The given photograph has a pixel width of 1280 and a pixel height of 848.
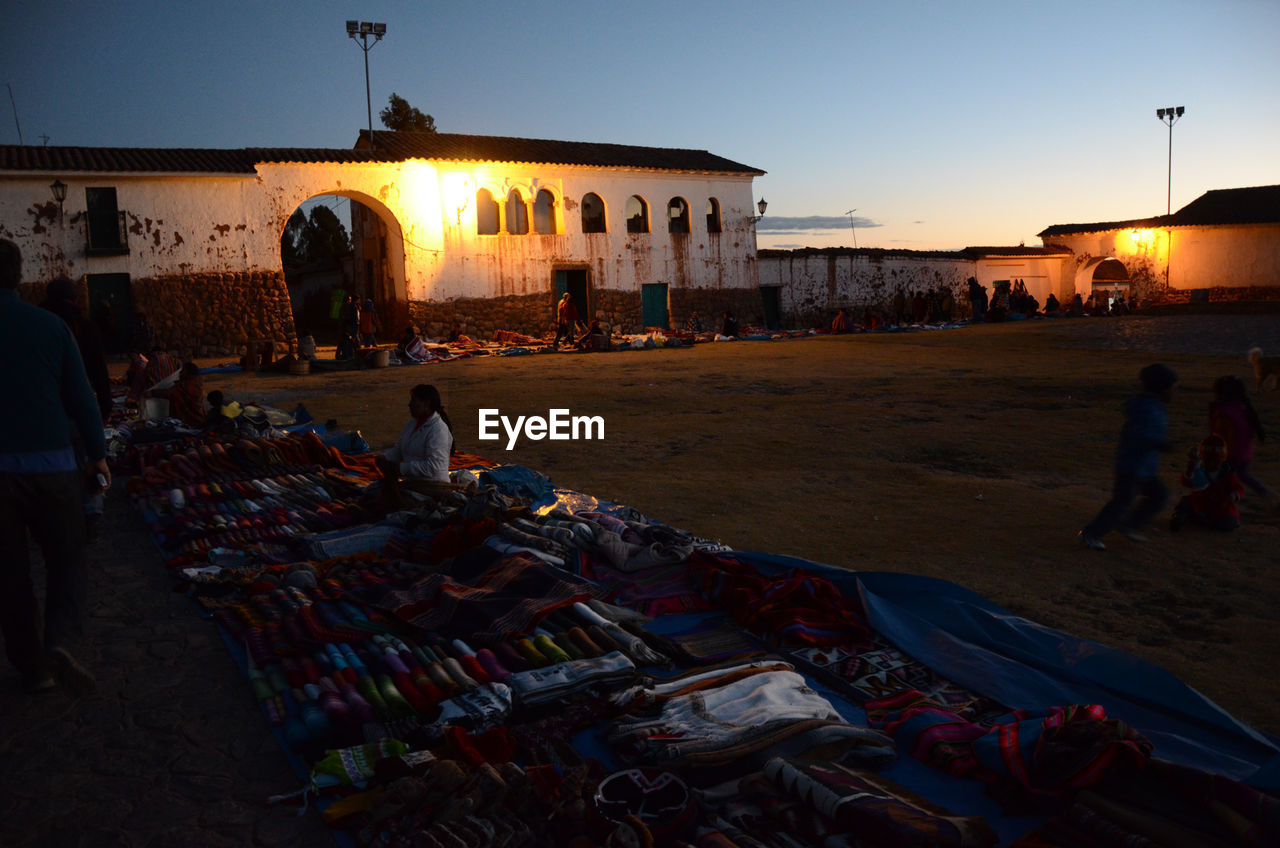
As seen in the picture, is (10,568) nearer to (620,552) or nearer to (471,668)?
(471,668)

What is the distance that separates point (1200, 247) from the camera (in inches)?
1351

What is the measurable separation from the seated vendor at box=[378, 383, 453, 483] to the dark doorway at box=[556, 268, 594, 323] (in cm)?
2151

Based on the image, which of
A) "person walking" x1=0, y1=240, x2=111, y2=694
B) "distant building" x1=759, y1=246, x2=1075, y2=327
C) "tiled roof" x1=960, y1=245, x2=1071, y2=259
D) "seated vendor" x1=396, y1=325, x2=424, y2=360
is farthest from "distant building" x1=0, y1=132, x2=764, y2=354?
"person walking" x1=0, y1=240, x2=111, y2=694

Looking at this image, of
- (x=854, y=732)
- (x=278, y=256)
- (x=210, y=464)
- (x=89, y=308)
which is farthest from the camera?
(x=278, y=256)

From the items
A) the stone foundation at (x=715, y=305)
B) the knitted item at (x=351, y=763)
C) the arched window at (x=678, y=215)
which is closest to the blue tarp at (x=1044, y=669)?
the knitted item at (x=351, y=763)

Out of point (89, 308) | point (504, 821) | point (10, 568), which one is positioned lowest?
point (504, 821)

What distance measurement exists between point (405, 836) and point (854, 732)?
54.4 inches

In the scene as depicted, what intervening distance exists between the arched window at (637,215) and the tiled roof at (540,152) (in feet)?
3.76

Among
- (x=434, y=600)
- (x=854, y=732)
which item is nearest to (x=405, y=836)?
(x=854, y=732)

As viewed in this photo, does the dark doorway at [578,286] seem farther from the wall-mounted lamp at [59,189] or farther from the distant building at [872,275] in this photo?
the wall-mounted lamp at [59,189]

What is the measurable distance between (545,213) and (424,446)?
22.2 m

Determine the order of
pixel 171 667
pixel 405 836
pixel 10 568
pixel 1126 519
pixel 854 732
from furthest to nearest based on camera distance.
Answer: pixel 1126 519 → pixel 171 667 → pixel 10 568 → pixel 854 732 → pixel 405 836

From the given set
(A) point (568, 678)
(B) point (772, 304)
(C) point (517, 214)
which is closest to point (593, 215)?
(C) point (517, 214)

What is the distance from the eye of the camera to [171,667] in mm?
3719
